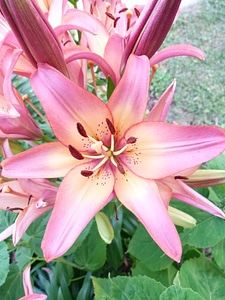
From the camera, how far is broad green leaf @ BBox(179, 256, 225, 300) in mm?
689

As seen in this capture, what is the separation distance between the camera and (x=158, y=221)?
47 cm

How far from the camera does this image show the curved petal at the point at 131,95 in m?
0.49

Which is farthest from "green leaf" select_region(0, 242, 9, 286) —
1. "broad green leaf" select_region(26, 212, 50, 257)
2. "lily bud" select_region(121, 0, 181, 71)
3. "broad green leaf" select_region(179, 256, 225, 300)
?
"lily bud" select_region(121, 0, 181, 71)

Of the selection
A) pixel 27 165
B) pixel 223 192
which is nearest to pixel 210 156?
pixel 27 165

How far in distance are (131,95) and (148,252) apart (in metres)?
0.37

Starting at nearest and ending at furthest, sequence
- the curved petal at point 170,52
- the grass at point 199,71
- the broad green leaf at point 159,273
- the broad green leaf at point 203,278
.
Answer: the curved petal at point 170,52 < the broad green leaf at point 203,278 < the broad green leaf at point 159,273 < the grass at point 199,71

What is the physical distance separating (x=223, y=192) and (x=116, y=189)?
0.28 meters

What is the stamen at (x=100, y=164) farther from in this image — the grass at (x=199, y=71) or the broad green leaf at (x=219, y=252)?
the grass at (x=199, y=71)

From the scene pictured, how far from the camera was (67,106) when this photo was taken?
0.50 m

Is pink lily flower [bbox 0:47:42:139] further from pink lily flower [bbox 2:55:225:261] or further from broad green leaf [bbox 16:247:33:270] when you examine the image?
broad green leaf [bbox 16:247:33:270]

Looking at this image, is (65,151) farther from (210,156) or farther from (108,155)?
(210,156)

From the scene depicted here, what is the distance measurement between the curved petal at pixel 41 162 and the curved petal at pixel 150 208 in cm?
7

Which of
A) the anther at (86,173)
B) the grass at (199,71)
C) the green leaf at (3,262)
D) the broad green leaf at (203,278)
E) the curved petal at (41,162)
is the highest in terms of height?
the curved petal at (41,162)

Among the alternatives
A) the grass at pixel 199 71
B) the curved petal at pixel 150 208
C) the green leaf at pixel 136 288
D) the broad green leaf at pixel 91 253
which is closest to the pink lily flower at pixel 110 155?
the curved petal at pixel 150 208
